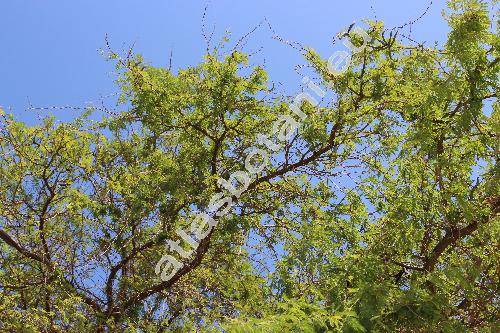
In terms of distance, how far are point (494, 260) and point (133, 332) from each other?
4.98 meters

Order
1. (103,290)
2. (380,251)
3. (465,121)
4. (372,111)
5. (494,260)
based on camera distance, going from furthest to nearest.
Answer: (103,290) → (372,111) → (380,251) → (494,260) → (465,121)

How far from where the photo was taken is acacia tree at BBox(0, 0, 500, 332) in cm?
630

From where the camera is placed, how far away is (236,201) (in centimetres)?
848

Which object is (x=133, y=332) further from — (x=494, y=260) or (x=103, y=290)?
(x=494, y=260)

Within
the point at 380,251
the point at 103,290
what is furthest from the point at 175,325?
the point at 380,251

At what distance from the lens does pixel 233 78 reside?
8375mm

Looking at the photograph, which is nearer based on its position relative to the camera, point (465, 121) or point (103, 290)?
point (465, 121)

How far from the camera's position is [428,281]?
5871mm

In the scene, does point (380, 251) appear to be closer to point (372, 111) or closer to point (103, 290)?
point (372, 111)

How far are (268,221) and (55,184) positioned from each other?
11.4ft

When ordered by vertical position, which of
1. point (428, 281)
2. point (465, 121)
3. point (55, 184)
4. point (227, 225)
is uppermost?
point (55, 184)

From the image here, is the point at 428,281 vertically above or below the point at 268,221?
below

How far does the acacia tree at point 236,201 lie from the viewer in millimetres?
6297

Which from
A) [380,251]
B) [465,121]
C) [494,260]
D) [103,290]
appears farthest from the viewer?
[103,290]
